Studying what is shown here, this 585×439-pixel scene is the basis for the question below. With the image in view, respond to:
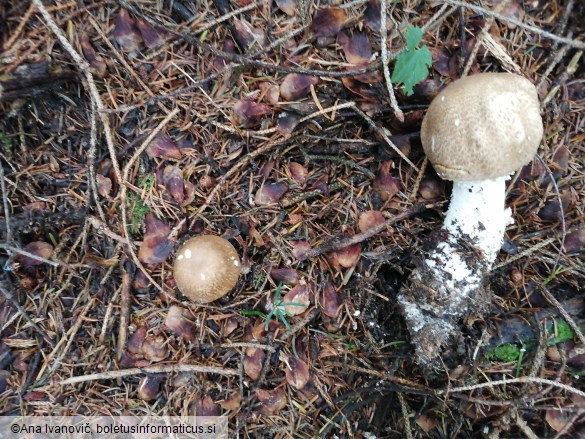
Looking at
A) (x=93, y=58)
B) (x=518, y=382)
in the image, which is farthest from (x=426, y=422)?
(x=93, y=58)

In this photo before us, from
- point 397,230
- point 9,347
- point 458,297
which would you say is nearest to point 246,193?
point 397,230

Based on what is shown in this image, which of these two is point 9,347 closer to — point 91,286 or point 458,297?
point 91,286

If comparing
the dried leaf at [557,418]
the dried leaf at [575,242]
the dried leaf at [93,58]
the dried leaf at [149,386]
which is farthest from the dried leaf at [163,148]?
the dried leaf at [557,418]

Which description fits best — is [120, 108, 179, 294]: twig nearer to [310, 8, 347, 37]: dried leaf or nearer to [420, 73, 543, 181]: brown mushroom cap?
[310, 8, 347, 37]: dried leaf

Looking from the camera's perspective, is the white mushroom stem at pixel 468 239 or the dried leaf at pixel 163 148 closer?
the white mushroom stem at pixel 468 239

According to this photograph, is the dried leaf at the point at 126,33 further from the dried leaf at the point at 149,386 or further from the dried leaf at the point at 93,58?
the dried leaf at the point at 149,386

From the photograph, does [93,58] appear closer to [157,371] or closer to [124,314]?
[124,314]

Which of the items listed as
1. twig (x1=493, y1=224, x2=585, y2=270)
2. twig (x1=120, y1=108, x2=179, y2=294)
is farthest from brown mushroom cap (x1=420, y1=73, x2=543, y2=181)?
twig (x1=120, y1=108, x2=179, y2=294)
